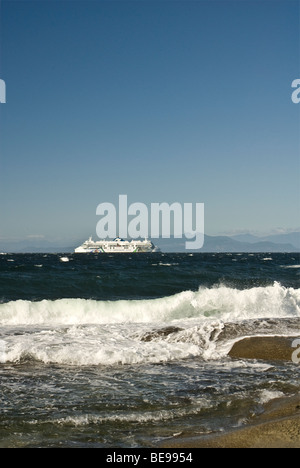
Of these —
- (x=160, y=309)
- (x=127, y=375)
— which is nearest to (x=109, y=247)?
(x=160, y=309)

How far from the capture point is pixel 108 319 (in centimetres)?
1833

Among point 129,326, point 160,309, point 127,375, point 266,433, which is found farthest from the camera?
point 160,309

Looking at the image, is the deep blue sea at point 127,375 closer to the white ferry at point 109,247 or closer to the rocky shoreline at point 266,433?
the rocky shoreline at point 266,433

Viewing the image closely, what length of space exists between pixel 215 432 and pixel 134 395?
218 centimetres

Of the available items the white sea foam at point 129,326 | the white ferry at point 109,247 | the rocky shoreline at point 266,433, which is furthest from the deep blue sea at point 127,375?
the white ferry at point 109,247

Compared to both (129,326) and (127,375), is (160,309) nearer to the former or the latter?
(129,326)

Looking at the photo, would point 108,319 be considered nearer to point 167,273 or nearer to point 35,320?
point 35,320

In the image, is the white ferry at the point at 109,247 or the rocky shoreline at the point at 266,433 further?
the white ferry at the point at 109,247

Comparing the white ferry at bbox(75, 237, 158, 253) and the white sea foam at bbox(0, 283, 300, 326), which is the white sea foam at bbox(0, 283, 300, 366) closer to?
the white sea foam at bbox(0, 283, 300, 326)

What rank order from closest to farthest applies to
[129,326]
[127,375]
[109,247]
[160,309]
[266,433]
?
[266,433]
[127,375]
[129,326]
[160,309]
[109,247]

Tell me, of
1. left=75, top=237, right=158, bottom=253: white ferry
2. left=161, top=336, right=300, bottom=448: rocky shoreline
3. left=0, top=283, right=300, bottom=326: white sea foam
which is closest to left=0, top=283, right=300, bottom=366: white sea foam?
left=0, top=283, right=300, bottom=326: white sea foam

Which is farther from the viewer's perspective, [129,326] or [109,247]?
[109,247]

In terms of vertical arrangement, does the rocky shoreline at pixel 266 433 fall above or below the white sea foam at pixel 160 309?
above
